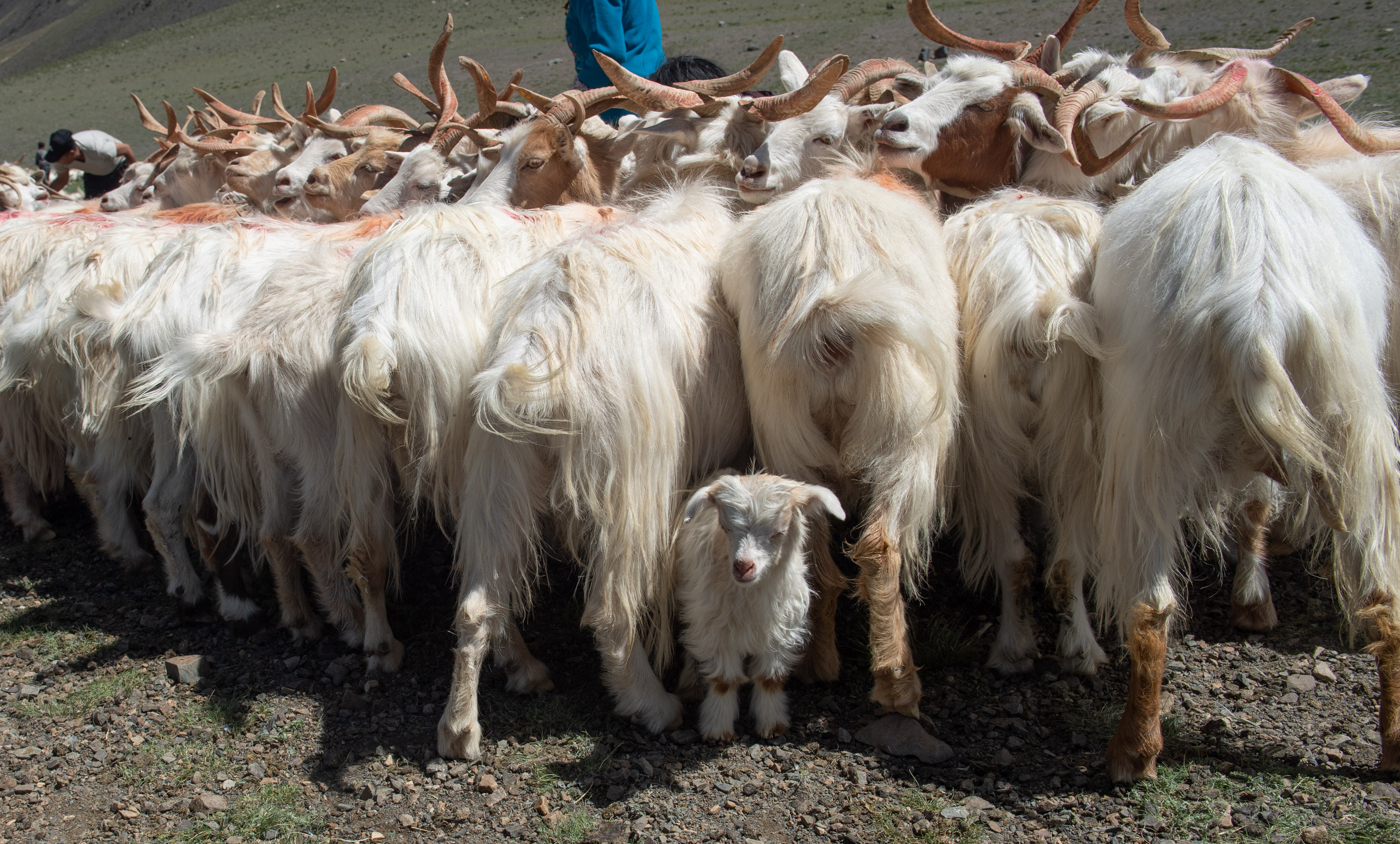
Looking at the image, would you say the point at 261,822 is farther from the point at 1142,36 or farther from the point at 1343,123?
the point at 1142,36

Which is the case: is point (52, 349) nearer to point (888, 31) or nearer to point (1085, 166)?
point (1085, 166)

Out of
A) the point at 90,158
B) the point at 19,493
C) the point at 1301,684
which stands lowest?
the point at 1301,684

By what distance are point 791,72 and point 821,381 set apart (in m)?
3.29

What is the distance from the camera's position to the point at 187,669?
393cm

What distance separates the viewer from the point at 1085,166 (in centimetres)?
407

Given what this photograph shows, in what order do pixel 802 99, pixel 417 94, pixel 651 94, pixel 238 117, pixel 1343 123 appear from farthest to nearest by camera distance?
pixel 238 117, pixel 417 94, pixel 651 94, pixel 802 99, pixel 1343 123

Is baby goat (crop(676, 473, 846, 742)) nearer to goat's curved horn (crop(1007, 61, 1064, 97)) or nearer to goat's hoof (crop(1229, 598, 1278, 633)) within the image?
goat's hoof (crop(1229, 598, 1278, 633))

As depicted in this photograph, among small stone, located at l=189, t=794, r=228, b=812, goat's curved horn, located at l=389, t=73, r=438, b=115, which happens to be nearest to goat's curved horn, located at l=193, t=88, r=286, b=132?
goat's curved horn, located at l=389, t=73, r=438, b=115

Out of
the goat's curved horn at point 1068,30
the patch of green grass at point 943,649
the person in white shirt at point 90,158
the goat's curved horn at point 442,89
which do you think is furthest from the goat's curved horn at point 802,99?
the person in white shirt at point 90,158

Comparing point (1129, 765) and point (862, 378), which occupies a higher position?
point (862, 378)

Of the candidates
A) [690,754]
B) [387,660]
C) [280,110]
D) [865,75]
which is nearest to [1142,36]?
[865,75]

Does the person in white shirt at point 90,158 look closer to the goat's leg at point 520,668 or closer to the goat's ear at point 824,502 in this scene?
the goat's leg at point 520,668

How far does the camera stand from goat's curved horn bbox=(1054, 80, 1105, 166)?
13.8 feet

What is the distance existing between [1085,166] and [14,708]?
4.91 meters
